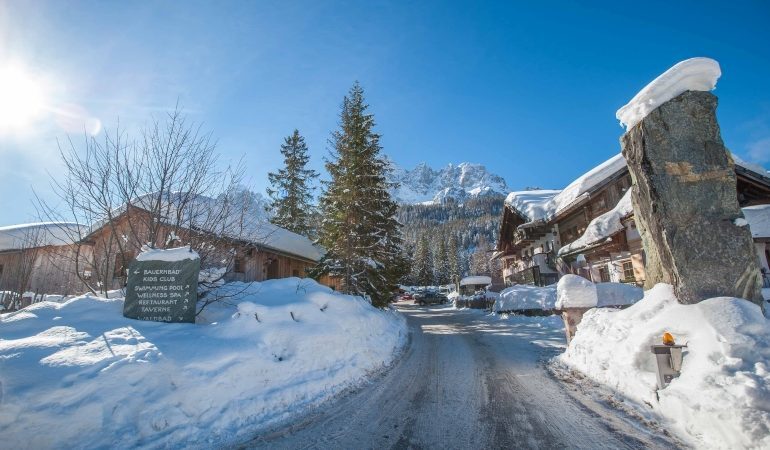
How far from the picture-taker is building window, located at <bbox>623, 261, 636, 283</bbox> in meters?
16.2

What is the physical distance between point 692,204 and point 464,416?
16.2 feet

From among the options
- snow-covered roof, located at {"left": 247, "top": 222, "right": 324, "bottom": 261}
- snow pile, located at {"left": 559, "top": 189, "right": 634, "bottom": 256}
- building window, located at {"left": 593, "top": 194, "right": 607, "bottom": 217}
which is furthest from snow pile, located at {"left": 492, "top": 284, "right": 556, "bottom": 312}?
snow-covered roof, located at {"left": 247, "top": 222, "right": 324, "bottom": 261}

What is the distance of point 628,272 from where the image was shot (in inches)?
662

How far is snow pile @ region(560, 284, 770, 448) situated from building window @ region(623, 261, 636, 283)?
12937 mm

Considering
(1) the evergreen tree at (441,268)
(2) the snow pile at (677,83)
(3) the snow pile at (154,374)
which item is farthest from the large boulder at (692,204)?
(1) the evergreen tree at (441,268)

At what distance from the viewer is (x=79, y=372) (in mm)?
4039

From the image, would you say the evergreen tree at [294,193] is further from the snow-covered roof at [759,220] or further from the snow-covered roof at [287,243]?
the snow-covered roof at [759,220]

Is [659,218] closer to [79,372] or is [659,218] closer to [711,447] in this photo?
[711,447]

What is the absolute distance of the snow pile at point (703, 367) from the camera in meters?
3.17

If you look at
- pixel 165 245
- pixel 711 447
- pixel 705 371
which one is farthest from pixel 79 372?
pixel 705 371

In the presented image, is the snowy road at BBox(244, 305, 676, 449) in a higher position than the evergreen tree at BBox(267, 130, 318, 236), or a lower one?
A: lower

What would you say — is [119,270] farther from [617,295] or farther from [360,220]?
[617,295]

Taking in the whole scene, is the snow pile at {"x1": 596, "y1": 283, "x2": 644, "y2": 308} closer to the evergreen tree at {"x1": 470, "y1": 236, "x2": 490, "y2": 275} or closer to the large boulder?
the large boulder

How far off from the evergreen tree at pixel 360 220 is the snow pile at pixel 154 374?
751cm
